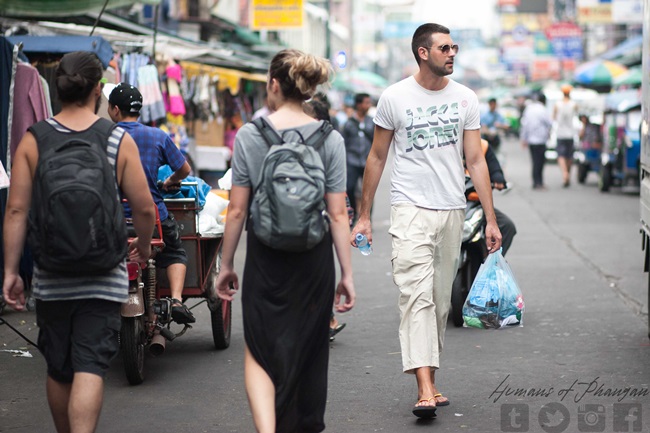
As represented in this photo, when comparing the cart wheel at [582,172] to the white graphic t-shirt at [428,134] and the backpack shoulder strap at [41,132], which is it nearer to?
the white graphic t-shirt at [428,134]

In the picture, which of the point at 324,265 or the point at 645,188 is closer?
the point at 324,265

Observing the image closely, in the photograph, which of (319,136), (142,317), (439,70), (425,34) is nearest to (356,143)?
(142,317)

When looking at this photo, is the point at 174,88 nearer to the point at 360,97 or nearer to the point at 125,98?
the point at 360,97

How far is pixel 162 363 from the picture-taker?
7.67m

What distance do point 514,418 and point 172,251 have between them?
2.53 meters

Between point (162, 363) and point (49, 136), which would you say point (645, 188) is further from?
point (49, 136)

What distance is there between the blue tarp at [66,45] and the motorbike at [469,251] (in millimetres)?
3782

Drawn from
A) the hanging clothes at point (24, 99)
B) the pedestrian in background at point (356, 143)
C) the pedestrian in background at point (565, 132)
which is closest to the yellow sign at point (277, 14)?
the pedestrian in background at point (565, 132)

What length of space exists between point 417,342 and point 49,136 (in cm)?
240

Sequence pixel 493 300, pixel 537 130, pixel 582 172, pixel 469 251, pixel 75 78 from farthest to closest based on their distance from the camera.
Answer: pixel 582 172 < pixel 537 130 < pixel 469 251 < pixel 493 300 < pixel 75 78

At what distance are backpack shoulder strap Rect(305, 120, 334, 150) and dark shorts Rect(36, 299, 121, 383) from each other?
3.42ft

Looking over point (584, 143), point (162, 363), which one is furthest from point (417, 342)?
point (584, 143)

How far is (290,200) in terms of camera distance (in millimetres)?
4406

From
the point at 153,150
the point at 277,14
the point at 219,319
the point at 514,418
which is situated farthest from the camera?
the point at 277,14
